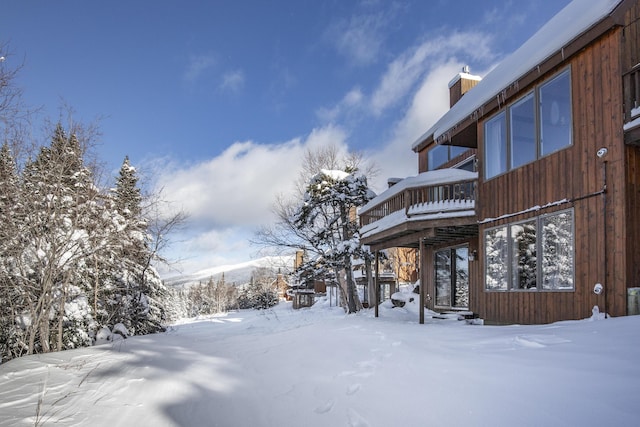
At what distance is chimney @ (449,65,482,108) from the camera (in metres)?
14.4

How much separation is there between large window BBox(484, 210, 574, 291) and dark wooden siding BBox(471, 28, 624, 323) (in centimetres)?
16

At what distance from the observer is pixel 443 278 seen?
1289 cm

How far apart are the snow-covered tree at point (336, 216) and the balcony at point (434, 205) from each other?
539 cm

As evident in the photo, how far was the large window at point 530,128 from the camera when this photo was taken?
724 centimetres

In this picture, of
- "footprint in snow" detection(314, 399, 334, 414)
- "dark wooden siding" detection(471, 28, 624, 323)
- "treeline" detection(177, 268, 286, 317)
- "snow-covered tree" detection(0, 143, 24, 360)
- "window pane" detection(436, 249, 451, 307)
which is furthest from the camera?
"treeline" detection(177, 268, 286, 317)

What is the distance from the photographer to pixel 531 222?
7.71 metres

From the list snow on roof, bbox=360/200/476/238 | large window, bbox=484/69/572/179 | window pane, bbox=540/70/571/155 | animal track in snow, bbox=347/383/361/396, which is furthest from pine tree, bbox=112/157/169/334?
window pane, bbox=540/70/571/155

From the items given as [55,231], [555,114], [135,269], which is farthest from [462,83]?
[55,231]

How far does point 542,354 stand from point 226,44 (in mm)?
13717

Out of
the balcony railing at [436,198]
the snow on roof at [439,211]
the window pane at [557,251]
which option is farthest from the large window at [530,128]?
the window pane at [557,251]

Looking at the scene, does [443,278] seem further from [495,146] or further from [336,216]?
[336,216]

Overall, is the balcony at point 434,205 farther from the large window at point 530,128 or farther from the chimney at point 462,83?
the chimney at point 462,83

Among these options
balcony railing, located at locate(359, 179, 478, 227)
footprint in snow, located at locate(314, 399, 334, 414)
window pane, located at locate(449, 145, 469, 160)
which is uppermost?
window pane, located at locate(449, 145, 469, 160)

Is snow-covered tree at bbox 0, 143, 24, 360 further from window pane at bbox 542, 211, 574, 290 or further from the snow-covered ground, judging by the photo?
window pane at bbox 542, 211, 574, 290
